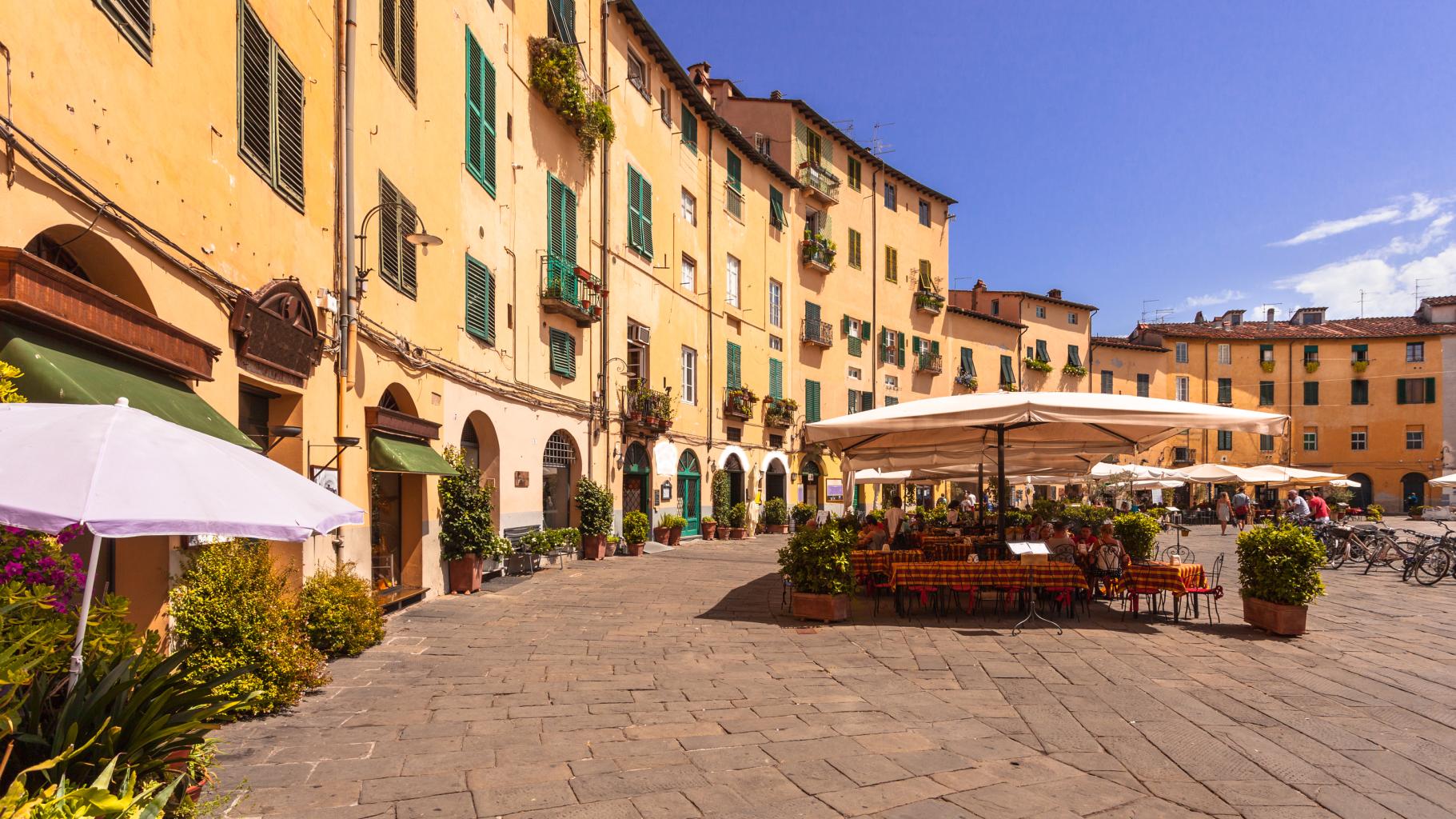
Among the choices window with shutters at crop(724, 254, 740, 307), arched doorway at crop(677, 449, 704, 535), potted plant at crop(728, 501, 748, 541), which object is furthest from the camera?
window with shutters at crop(724, 254, 740, 307)

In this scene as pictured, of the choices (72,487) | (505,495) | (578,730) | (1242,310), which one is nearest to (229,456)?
(72,487)

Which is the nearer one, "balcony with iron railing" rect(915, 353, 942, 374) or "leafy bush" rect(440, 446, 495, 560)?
"leafy bush" rect(440, 446, 495, 560)

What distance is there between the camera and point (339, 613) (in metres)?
7.84

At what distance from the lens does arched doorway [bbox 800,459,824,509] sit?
104ft

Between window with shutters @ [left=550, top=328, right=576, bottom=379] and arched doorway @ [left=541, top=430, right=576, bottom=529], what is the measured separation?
3.97ft

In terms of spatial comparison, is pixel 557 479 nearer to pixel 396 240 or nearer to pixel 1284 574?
pixel 396 240

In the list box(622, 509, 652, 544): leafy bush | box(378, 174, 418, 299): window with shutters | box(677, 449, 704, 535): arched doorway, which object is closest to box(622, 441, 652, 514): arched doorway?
box(622, 509, 652, 544): leafy bush

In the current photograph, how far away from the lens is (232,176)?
7543 millimetres

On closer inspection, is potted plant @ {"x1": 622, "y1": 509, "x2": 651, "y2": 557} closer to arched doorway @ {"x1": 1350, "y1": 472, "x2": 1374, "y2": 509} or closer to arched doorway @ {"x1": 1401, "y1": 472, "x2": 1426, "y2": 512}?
arched doorway @ {"x1": 1350, "y1": 472, "x2": 1374, "y2": 509}

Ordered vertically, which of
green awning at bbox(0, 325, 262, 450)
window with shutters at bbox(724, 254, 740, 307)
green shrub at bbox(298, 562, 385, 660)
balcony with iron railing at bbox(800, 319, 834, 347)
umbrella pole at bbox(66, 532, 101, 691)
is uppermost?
window with shutters at bbox(724, 254, 740, 307)

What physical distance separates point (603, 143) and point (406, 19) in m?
7.63

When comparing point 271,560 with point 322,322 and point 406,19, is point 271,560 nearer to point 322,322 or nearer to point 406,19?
point 322,322

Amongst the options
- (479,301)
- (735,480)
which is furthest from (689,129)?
(479,301)

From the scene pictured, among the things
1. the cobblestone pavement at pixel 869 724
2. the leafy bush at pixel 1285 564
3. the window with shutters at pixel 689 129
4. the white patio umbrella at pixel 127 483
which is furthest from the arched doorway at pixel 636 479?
the white patio umbrella at pixel 127 483
